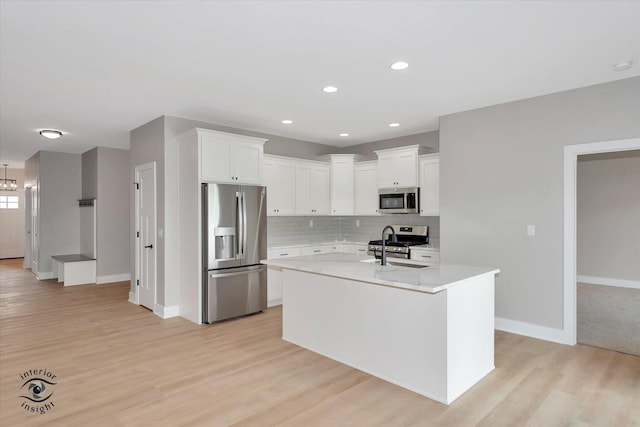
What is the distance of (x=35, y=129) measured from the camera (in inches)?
228

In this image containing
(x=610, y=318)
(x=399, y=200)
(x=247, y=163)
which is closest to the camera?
(x=610, y=318)

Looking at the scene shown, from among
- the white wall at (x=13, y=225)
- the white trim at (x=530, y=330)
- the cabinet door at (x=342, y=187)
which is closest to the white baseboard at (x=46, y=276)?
the white wall at (x=13, y=225)

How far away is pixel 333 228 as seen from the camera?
7305mm

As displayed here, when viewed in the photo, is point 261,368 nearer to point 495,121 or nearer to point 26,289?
point 495,121

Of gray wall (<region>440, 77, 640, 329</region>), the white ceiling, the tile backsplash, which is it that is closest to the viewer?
the white ceiling

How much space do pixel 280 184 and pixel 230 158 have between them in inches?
46.3

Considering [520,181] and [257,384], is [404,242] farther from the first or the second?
[257,384]

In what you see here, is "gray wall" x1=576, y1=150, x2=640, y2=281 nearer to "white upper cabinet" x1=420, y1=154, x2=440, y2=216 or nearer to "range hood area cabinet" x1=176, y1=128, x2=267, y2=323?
"white upper cabinet" x1=420, y1=154, x2=440, y2=216

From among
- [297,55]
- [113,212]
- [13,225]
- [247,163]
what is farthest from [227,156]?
[13,225]

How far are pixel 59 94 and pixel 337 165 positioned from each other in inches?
164

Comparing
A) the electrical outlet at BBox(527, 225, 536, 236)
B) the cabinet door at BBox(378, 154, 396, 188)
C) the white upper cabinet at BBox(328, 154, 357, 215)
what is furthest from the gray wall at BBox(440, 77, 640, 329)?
the white upper cabinet at BBox(328, 154, 357, 215)

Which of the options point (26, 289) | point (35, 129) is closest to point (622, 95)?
point (35, 129)

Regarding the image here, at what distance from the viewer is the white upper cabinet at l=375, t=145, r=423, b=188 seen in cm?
566
